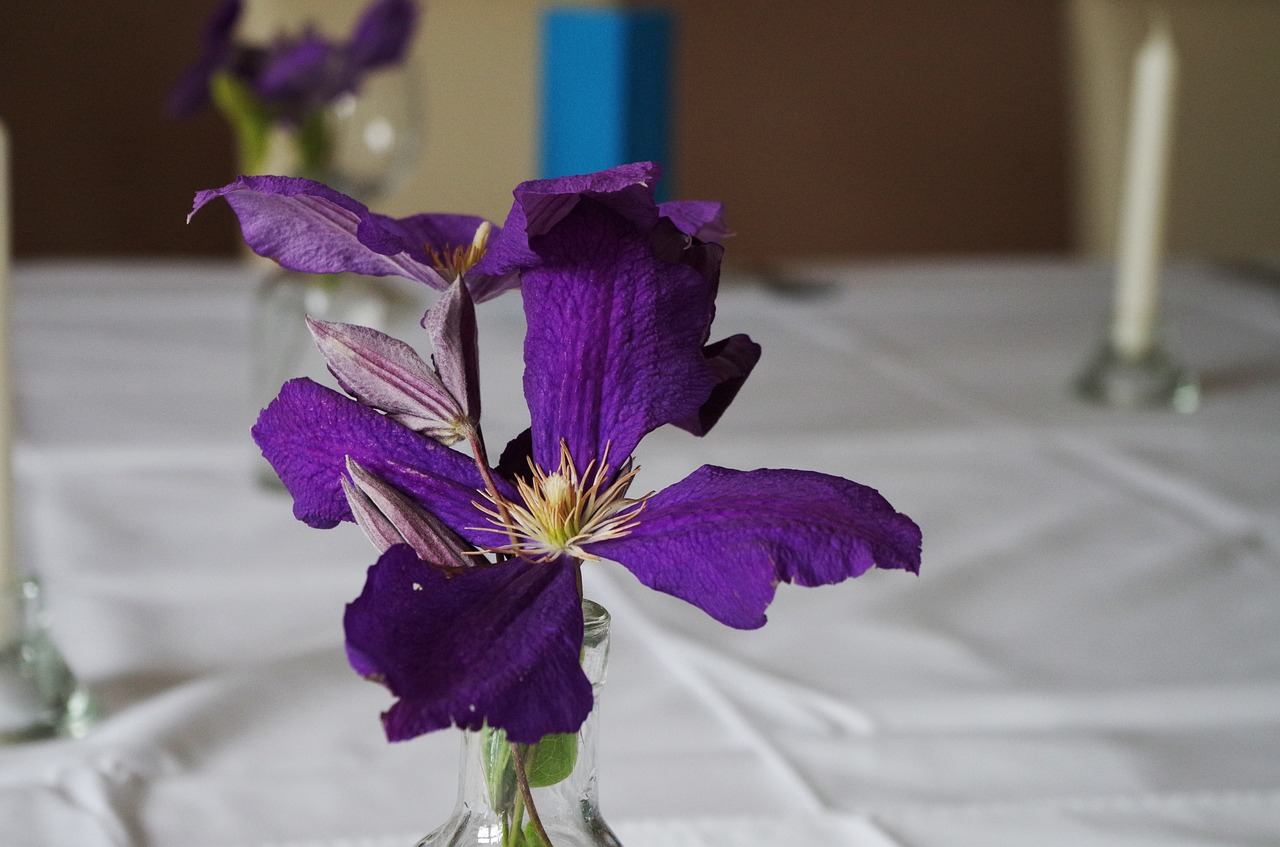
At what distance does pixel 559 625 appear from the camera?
262 millimetres

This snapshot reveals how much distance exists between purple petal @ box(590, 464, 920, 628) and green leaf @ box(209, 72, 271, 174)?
2.11 feet

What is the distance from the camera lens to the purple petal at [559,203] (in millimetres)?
254

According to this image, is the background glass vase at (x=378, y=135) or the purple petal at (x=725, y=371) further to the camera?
the background glass vase at (x=378, y=135)

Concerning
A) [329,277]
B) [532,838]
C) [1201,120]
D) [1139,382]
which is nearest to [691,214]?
[532,838]

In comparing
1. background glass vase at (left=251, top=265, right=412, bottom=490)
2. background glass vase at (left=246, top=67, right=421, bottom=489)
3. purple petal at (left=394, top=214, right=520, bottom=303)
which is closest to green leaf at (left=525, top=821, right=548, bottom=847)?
purple petal at (left=394, top=214, right=520, bottom=303)

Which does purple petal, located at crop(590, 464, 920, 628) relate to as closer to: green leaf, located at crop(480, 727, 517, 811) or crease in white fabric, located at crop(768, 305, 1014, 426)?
green leaf, located at crop(480, 727, 517, 811)

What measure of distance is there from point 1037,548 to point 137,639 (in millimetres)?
453

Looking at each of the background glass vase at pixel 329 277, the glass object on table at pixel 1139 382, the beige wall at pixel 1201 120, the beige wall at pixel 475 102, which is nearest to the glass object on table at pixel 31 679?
the background glass vase at pixel 329 277

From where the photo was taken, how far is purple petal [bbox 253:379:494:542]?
11.6 inches

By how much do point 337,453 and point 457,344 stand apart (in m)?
0.04

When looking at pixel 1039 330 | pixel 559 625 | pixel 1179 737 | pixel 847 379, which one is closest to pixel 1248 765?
pixel 1179 737

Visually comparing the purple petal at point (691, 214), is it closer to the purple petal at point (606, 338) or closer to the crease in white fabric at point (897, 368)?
the purple petal at point (606, 338)

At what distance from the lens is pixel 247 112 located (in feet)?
2.79

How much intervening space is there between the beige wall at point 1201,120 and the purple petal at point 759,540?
162 centimetres
